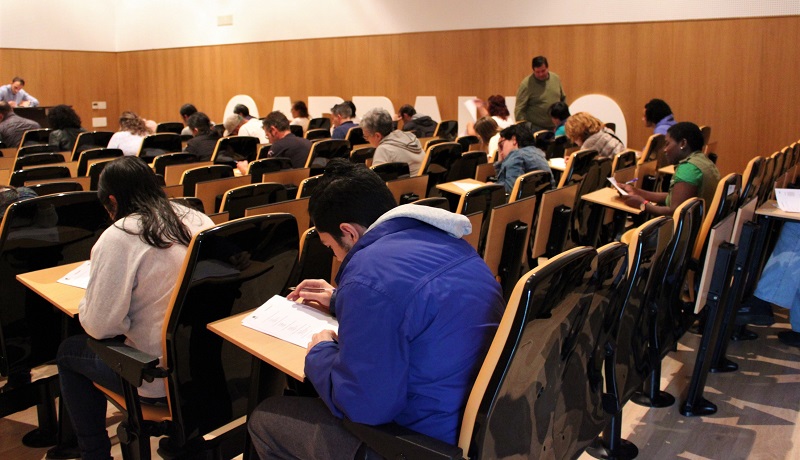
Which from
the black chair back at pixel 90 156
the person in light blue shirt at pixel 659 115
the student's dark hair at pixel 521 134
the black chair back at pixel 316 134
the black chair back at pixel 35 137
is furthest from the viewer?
the black chair back at pixel 316 134

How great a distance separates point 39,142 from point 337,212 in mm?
8167

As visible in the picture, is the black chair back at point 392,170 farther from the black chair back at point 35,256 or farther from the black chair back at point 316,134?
the black chair back at point 316,134

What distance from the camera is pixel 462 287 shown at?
1848 millimetres

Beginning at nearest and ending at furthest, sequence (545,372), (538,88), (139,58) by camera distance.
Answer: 1. (545,372)
2. (538,88)
3. (139,58)

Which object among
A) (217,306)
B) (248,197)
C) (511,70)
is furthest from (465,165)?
(511,70)

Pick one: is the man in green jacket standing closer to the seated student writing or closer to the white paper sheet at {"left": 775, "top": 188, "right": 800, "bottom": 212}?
the seated student writing

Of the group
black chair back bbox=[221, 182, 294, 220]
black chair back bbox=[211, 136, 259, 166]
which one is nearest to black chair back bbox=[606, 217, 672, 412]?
black chair back bbox=[221, 182, 294, 220]

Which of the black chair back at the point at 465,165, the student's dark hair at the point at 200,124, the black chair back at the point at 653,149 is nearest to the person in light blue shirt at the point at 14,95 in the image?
the student's dark hair at the point at 200,124

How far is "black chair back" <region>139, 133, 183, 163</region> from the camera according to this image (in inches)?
297

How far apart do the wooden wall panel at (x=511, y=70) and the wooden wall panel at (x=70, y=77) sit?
26 mm

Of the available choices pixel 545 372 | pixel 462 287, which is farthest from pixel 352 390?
pixel 545 372

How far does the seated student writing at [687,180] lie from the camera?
14.2ft

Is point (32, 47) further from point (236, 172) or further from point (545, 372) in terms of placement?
point (545, 372)

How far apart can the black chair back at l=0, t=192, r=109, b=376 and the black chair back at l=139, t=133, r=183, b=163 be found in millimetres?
4686
